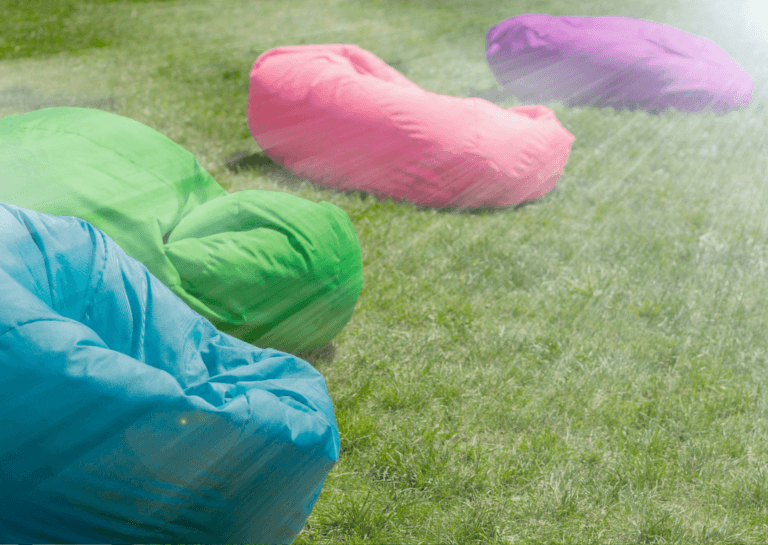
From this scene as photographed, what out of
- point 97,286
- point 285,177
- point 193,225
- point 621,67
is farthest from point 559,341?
point 621,67

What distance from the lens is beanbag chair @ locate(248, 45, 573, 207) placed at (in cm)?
411

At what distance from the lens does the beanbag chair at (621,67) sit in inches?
245

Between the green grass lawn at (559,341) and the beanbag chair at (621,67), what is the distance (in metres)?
0.26

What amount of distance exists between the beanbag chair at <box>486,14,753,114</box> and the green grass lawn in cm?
26

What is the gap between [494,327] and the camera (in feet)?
10.2

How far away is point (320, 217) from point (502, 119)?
2205 mm

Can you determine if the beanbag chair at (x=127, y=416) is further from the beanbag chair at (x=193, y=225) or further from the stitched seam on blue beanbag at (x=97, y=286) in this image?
the beanbag chair at (x=193, y=225)

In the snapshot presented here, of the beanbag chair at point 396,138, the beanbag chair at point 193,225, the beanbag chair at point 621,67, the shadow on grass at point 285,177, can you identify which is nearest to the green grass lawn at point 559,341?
the shadow on grass at point 285,177

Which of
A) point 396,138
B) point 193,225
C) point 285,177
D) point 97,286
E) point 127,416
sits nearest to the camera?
point 127,416

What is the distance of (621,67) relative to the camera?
20.5 ft

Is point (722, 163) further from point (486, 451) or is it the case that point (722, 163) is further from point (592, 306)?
point (486, 451)

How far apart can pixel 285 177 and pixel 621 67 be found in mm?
3745

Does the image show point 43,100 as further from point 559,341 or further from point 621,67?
point 621,67

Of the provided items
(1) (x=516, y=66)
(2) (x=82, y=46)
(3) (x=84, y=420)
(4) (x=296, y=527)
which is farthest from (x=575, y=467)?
(2) (x=82, y=46)
